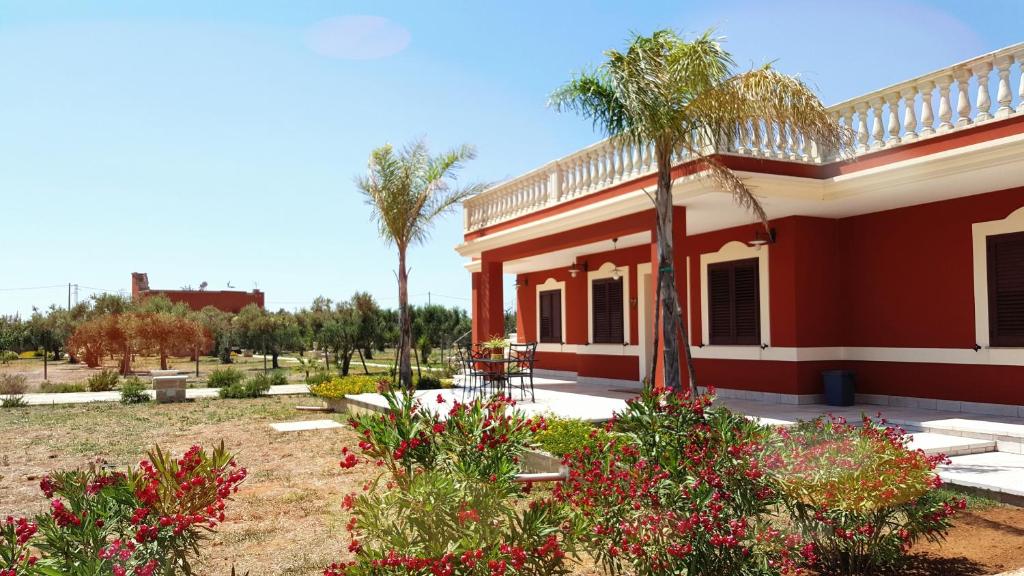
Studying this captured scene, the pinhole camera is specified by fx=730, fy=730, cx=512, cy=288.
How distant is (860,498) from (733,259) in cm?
859

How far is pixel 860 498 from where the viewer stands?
11.8 feet

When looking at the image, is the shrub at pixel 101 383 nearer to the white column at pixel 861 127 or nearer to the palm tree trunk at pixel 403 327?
the palm tree trunk at pixel 403 327

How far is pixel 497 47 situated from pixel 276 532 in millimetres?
6039

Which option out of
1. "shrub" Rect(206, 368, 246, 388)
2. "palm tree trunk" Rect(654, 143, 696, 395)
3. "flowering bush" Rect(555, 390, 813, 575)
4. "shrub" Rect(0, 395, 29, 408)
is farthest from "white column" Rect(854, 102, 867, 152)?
"shrub" Rect(0, 395, 29, 408)

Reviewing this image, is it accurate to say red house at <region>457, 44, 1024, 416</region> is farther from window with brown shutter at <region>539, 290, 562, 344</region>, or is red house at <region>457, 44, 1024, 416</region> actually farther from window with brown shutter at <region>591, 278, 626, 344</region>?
window with brown shutter at <region>539, 290, 562, 344</region>

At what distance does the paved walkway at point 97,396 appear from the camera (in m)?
15.1

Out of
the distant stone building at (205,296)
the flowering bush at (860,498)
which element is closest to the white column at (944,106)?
the flowering bush at (860,498)

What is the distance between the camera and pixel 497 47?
8.78 m

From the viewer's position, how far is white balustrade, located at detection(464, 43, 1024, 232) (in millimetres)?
8172

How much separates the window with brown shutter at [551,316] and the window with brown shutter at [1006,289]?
385 inches

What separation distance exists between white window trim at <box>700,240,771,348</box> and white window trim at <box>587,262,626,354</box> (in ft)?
7.83

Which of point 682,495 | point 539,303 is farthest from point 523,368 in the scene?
point 682,495

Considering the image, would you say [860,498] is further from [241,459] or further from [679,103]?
[241,459]

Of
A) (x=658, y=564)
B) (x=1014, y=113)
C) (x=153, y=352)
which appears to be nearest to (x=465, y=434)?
(x=658, y=564)
